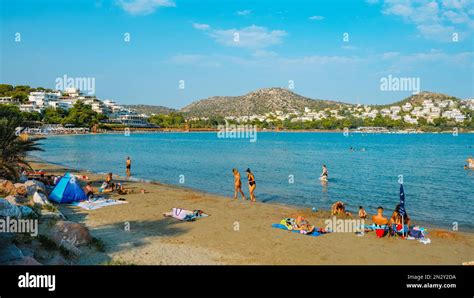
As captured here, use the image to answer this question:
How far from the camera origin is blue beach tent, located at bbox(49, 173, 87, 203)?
17.2m

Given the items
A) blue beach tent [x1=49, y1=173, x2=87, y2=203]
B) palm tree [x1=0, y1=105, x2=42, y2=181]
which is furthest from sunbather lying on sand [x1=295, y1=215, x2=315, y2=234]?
palm tree [x1=0, y1=105, x2=42, y2=181]

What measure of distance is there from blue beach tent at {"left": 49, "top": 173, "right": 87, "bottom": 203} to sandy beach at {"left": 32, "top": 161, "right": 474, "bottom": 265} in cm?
71

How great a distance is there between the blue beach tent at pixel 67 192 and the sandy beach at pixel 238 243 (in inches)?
28.0

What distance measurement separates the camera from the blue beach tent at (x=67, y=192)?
17172mm

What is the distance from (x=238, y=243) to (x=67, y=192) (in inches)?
379

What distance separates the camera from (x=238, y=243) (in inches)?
464

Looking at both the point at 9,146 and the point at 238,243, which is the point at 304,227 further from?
the point at 9,146

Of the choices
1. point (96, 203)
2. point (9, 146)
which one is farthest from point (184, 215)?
point (9, 146)

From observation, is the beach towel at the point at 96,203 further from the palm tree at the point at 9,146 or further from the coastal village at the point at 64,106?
the coastal village at the point at 64,106

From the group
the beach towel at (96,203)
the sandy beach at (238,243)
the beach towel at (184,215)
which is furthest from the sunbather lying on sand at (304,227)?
the beach towel at (96,203)

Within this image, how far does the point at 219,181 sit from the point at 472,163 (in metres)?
28.8

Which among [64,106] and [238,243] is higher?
[64,106]

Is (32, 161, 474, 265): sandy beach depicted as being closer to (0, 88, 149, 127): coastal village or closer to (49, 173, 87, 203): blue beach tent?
(49, 173, 87, 203): blue beach tent
